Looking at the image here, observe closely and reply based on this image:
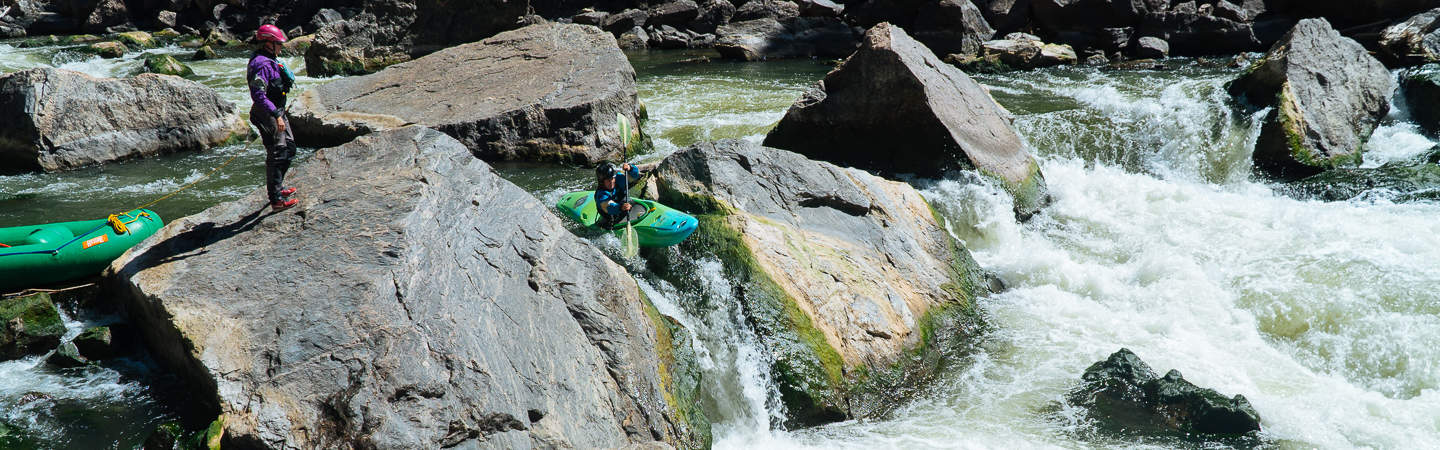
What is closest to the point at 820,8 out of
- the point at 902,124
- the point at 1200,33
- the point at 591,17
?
the point at 591,17

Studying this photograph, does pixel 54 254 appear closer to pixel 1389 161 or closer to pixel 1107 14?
pixel 1389 161

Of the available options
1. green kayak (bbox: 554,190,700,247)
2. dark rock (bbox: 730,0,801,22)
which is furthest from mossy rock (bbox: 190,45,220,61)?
green kayak (bbox: 554,190,700,247)

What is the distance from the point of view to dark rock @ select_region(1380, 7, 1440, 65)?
10.6 meters

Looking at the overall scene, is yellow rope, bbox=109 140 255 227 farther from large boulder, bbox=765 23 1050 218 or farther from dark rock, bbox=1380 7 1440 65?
dark rock, bbox=1380 7 1440 65

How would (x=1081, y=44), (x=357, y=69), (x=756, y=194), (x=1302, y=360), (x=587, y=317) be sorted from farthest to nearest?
(x=1081, y=44) < (x=357, y=69) < (x=756, y=194) < (x=1302, y=360) < (x=587, y=317)

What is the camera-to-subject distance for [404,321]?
12.7 ft

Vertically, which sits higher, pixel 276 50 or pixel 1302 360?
pixel 276 50

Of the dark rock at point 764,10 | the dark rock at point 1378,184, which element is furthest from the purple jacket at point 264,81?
the dark rock at point 764,10

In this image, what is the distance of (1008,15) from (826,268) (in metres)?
14.5

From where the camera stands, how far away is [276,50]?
16.8ft

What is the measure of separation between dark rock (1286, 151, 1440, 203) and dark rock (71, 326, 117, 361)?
382 inches

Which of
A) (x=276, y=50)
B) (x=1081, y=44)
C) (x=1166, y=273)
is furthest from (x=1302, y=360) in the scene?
(x=1081, y=44)

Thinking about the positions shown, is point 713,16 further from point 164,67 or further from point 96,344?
point 96,344

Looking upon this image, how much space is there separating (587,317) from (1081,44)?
14950 mm
